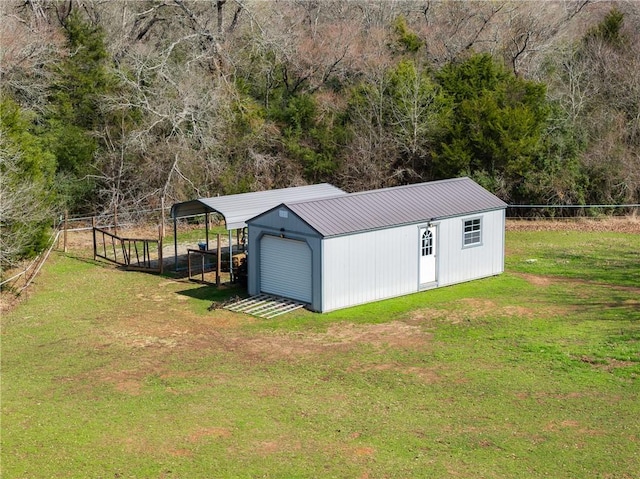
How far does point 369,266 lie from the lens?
22.7 metres

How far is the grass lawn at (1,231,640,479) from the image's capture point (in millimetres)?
13438

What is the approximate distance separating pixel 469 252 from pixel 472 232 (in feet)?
1.86

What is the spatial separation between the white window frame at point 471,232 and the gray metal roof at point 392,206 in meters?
0.31

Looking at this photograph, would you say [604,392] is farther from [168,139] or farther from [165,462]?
[168,139]

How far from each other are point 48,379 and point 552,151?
24.5 m

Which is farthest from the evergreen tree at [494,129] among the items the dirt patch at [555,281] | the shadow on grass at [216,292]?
the shadow on grass at [216,292]

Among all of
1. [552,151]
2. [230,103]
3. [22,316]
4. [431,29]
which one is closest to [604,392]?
[22,316]

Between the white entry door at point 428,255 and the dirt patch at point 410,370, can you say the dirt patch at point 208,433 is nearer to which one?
Answer: the dirt patch at point 410,370

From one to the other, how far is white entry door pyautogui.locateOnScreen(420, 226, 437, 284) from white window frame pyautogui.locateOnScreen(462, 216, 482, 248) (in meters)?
1.19

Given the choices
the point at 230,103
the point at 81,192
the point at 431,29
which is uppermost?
the point at 431,29

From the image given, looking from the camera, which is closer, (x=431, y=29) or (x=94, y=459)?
(x=94, y=459)

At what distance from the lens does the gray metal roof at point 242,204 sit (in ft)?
81.7

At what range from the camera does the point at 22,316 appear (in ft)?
70.6

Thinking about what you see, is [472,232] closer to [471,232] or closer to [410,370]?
[471,232]
